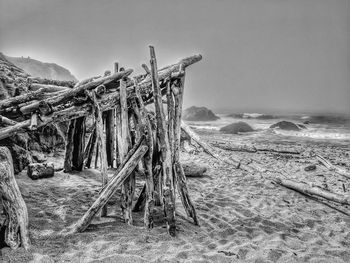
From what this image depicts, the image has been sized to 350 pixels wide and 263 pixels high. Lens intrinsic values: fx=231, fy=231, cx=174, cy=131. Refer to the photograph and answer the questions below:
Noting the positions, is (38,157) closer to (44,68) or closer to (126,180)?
(126,180)

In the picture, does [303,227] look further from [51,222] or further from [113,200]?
[51,222]

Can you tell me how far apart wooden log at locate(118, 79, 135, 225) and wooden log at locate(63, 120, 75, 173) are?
252 centimetres

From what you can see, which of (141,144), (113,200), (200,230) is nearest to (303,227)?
(200,230)

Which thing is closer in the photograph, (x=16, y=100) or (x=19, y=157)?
(x=16, y=100)

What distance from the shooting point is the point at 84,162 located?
6.73 m

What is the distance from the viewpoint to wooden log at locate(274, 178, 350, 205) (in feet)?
16.5

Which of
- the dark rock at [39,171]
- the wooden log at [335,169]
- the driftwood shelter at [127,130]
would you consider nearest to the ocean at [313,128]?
the wooden log at [335,169]

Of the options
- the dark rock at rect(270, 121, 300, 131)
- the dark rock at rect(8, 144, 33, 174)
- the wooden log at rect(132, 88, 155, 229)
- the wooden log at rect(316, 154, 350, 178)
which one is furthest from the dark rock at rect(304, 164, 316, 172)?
the dark rock at rect(270, 121, 300, 131)

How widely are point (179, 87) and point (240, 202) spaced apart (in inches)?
117

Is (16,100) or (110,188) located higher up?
(16,100)

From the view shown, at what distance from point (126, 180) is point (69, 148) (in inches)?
117

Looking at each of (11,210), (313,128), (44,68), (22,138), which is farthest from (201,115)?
(44,68)

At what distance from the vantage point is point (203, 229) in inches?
153

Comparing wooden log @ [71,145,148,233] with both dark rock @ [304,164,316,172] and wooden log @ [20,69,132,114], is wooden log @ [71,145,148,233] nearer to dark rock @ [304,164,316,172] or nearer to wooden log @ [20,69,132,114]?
wooden log @ [20,69,132,114]
